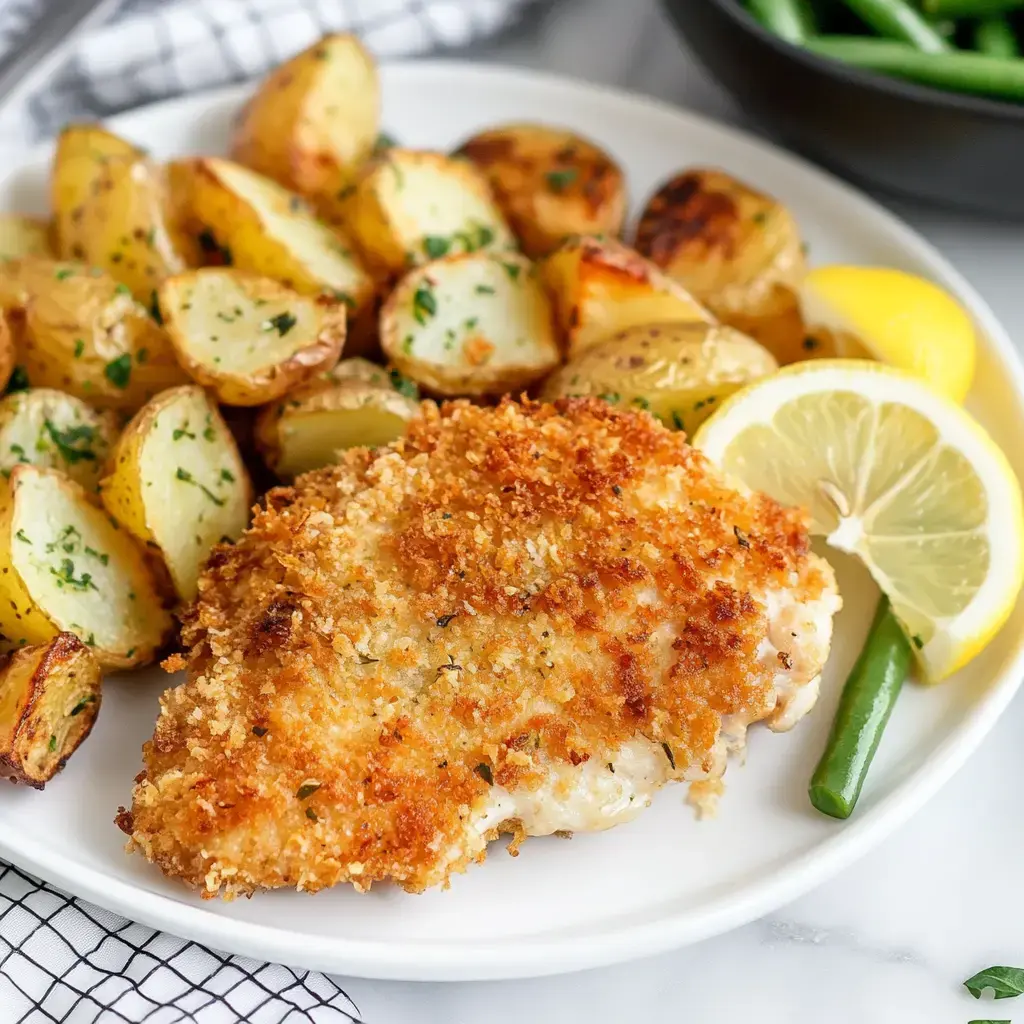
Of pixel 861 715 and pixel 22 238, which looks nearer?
pixel 861 715

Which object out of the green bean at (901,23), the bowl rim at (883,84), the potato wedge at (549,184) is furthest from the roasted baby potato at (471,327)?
the green bean at (901,23)

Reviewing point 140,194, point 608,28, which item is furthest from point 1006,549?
point 608,28

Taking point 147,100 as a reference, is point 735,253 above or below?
below

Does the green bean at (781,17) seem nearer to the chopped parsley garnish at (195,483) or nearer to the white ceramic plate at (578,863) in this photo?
the white ceramic plate at (578,863)

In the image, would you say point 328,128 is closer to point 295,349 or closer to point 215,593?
point 295,349

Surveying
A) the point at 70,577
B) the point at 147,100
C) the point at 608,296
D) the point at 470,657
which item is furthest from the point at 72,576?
the point at 147,100

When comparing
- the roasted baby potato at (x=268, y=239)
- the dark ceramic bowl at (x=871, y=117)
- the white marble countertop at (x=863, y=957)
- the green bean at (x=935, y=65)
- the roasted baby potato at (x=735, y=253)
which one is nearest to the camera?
the white marble countertop at (x=863, y=957)

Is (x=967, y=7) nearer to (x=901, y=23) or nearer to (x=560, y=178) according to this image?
(x=901, y=23)

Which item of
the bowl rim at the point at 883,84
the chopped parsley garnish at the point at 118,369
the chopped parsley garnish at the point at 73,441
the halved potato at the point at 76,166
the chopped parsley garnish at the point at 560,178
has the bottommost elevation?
the chopped parsley garnish at the point at 73,441
